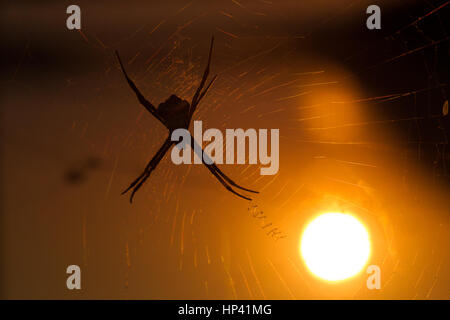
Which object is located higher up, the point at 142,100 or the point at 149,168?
the point at 142,100

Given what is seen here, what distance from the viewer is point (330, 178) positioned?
1001 mm

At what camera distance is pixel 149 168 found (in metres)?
1.00

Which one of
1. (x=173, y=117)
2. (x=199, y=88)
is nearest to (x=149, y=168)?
(x=173, y=117)

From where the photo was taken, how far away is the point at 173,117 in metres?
0.97

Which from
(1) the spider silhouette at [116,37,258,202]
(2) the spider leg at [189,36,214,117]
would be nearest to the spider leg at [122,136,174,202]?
(1) the spider silhouette at [116,37,258,202]

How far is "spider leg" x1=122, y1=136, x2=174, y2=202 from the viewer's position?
0.99 meters

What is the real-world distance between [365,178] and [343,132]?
0.47 feet

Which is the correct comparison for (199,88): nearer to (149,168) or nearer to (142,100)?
(142,100)

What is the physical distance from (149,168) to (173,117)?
6.2 inches

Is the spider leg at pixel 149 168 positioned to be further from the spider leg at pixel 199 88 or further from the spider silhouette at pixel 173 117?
the spider leg at pixel 199 88

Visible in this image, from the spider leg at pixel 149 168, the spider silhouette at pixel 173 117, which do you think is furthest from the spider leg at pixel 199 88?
the spider leg at pixel 149 168

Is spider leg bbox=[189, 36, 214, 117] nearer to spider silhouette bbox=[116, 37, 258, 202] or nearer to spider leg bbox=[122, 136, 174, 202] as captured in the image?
spider silhouette bbox=[116, 37, 258, 202]

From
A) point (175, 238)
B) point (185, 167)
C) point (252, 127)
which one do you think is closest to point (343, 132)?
point (252, 127)

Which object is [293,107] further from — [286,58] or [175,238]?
[175,238]
